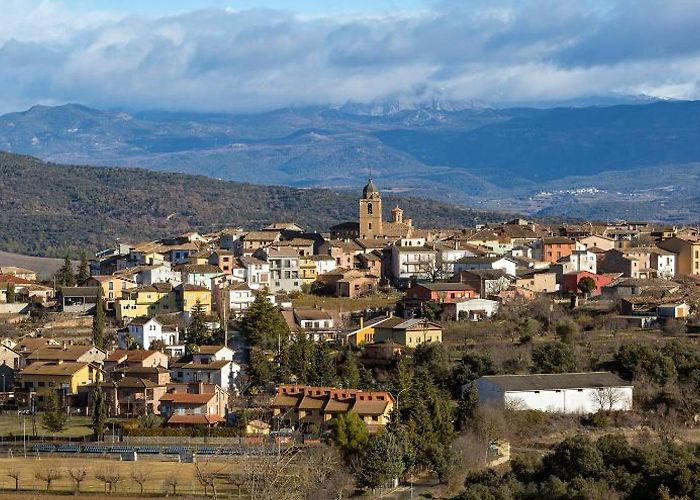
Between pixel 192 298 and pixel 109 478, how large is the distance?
16.4 metres

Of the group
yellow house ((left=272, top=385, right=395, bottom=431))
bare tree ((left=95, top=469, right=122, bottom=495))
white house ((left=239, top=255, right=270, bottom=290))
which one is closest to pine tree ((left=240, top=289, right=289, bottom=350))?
yellow house ((left=272, top=385, right=395, bottom=431))

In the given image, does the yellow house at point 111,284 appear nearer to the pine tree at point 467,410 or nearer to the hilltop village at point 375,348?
the hilltop village at point 375,348

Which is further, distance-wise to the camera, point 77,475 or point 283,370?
point 283,370

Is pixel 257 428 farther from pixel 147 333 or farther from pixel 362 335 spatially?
pixel 147 333

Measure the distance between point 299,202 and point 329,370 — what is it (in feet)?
301

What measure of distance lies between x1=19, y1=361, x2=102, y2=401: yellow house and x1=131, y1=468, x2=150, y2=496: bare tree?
7.22m

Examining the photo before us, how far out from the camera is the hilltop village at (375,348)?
1463 inches

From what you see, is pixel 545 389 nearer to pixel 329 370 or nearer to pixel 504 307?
pixel 329 370

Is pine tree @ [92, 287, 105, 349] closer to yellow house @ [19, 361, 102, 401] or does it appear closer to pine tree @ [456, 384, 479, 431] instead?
yellow house @ [19, 361, 102, 401]

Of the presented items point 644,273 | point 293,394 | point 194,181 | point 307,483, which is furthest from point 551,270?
point 194,181

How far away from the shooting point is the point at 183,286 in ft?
166

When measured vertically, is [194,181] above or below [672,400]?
above

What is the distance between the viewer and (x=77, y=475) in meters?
34.5

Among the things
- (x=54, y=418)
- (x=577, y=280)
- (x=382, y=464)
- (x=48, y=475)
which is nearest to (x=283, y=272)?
(x=577, y=280)
